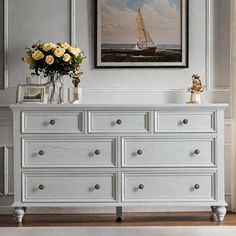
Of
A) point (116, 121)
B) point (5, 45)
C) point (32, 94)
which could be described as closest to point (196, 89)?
point (116, 121)

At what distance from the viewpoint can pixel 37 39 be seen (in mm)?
5195

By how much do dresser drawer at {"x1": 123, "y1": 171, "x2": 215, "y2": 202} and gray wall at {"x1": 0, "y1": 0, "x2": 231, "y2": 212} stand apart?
2.10ft

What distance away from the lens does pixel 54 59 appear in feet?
15.9

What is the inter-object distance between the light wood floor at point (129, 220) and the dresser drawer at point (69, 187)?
199 mm

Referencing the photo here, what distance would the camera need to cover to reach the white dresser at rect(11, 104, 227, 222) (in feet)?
15.3

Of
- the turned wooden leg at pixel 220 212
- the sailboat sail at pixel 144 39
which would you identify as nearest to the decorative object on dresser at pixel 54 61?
the sailboat sail at pixel 144 39

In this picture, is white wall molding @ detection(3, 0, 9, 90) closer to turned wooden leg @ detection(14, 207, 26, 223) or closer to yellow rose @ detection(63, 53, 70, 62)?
yellow rose @ detection(63, 53, 70, 62)

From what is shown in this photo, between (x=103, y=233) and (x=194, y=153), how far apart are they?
0.87 meters

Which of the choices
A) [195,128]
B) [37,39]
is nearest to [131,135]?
[195,128]

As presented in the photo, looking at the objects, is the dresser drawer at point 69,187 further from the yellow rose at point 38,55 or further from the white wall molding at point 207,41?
the white wall molding at point 207,41

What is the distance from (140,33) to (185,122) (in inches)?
36.7

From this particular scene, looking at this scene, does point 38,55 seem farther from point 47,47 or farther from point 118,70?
point 118,70

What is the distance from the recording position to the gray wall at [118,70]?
17.0 feet

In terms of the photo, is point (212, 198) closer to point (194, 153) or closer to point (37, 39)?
point (194, 153)
